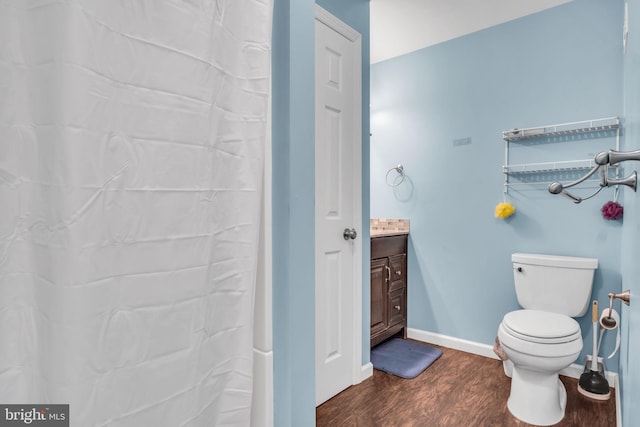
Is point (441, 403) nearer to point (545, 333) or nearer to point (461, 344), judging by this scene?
point (545, 333)

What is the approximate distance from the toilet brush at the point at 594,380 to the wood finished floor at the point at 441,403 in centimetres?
4

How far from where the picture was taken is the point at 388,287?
2625 millimetres

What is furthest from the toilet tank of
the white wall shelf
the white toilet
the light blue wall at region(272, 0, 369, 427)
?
the light blue wall at region(272, 0, 369, 427)

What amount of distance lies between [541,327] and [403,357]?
3.37 feet

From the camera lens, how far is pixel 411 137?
9.54 feet

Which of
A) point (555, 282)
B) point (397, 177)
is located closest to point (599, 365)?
point (555, 282)

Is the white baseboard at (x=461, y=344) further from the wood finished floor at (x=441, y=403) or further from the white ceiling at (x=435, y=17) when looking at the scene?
the white ceiling at (x=435, y=17)

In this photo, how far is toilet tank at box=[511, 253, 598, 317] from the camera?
80.7 inches

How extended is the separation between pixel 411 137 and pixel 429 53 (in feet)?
2.23

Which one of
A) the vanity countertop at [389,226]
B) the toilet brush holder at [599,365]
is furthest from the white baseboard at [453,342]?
the vanity countertop at [389,226]

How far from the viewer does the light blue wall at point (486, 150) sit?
2.14 m

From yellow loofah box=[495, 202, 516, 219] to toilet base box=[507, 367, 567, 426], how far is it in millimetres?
1012

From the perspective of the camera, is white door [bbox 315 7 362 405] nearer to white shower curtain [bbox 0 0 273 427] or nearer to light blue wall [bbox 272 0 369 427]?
light blue wall [bbox 272 0 369 427]

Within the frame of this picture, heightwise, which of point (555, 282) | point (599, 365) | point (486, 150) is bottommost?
point (599, 365)
